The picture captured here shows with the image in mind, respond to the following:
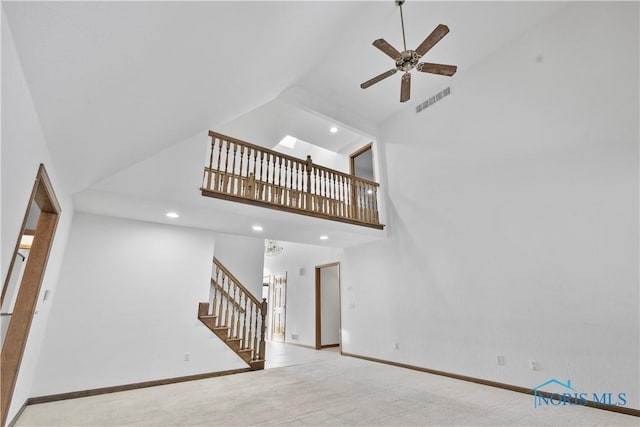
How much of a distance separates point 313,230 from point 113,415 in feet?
10.8

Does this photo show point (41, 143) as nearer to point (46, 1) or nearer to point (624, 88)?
point (46, 1)

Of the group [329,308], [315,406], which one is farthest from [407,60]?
[329,308]

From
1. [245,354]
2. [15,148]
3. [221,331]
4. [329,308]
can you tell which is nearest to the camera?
[15,148]

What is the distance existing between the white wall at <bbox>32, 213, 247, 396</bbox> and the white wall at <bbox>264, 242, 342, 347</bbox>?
2981 mm

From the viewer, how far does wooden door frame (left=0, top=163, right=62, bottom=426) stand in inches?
93.0

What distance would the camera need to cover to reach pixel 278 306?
854 cm

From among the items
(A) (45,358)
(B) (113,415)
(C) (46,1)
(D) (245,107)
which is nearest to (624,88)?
(D) (245,107)

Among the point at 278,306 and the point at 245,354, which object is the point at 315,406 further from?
the point at 278,306

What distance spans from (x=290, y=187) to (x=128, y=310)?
2.78 m

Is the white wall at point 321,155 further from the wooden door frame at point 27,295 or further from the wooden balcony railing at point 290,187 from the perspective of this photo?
the wooden door frame at point 27,295

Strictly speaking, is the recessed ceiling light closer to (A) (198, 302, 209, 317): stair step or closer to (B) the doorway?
(B) the doorway

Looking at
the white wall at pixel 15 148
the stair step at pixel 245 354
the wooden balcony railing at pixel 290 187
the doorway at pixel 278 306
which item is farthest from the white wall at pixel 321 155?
the white wall at pixel 15 148

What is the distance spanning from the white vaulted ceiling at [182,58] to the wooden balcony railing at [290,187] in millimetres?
430

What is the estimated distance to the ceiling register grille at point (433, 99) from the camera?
5147 millimetres
